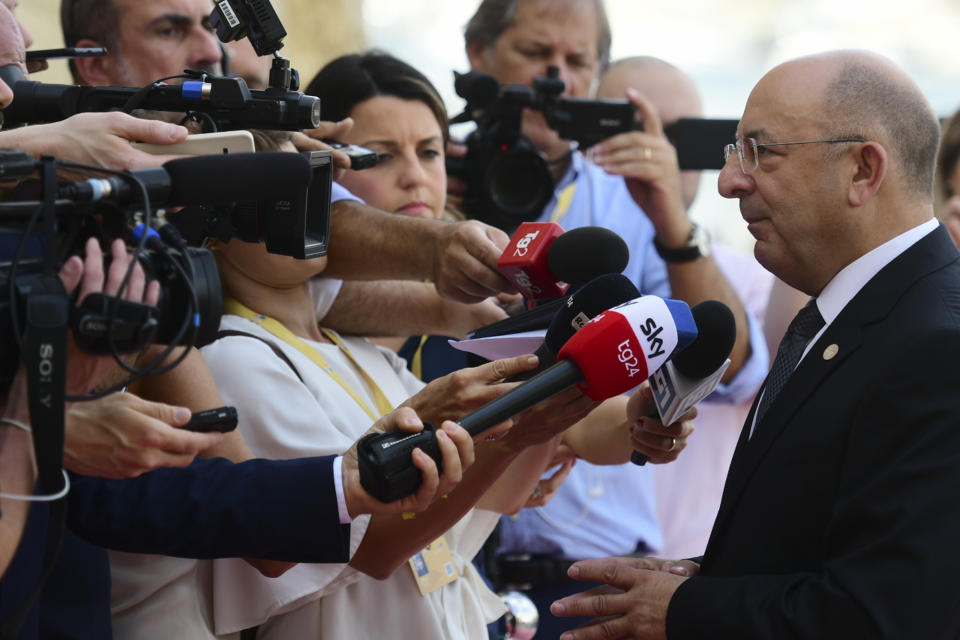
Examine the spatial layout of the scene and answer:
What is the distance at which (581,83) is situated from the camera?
3459 millimetres

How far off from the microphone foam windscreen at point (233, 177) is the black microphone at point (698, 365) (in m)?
0.71

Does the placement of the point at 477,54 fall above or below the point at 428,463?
above

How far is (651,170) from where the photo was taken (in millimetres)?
3029

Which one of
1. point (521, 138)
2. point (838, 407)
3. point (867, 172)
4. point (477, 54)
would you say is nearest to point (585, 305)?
point (838, 407)

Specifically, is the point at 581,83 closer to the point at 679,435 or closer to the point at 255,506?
the point at 679,435

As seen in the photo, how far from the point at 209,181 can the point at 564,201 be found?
212cm

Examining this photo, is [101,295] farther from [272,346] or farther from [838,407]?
[838,407]

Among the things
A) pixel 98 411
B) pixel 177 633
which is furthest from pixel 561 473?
pixel 98 411

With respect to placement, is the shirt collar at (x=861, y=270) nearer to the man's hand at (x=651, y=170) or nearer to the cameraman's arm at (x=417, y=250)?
the cameraman's arm at (x=417, y=250)

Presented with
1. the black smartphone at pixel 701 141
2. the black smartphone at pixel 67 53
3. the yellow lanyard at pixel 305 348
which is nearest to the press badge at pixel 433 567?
the yellow lanyard at pixel 305 348

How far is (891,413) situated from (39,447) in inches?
43.9

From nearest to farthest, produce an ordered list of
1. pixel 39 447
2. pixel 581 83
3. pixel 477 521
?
1. pixel 39 447
2. pixel 477 521
3. pixel 581 83

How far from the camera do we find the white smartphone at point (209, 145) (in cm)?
161

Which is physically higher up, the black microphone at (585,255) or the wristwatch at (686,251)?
the black microphone at (585,255)
